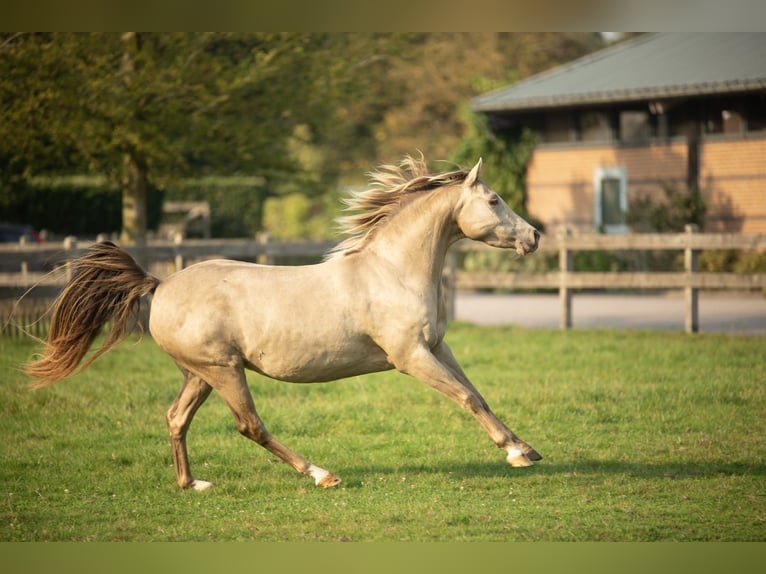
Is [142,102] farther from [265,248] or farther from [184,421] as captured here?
[184,421]

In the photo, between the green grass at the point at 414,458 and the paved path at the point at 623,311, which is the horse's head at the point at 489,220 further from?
the paved path at the point at 623,311

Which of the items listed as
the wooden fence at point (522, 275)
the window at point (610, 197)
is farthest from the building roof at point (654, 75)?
the wooden fence at point (522, 275)

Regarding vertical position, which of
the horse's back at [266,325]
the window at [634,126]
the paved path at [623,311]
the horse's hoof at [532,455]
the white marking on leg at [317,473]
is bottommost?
the paved path at [623,311]

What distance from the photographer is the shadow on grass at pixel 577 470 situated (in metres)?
6.98

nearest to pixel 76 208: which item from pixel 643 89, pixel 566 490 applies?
pixel 643 89

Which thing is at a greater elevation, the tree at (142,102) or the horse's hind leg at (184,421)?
the tree at (142,102)

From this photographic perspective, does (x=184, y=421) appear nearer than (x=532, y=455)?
No

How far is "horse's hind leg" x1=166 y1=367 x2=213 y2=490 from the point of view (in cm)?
691

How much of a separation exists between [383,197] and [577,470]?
8.25 feet

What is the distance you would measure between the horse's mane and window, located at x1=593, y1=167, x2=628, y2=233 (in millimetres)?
20085

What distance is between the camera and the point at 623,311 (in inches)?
770

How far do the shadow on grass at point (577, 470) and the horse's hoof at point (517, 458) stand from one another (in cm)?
59

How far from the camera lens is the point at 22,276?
15.2m

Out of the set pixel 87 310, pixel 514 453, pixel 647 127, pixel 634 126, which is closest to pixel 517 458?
pixel 514 453
